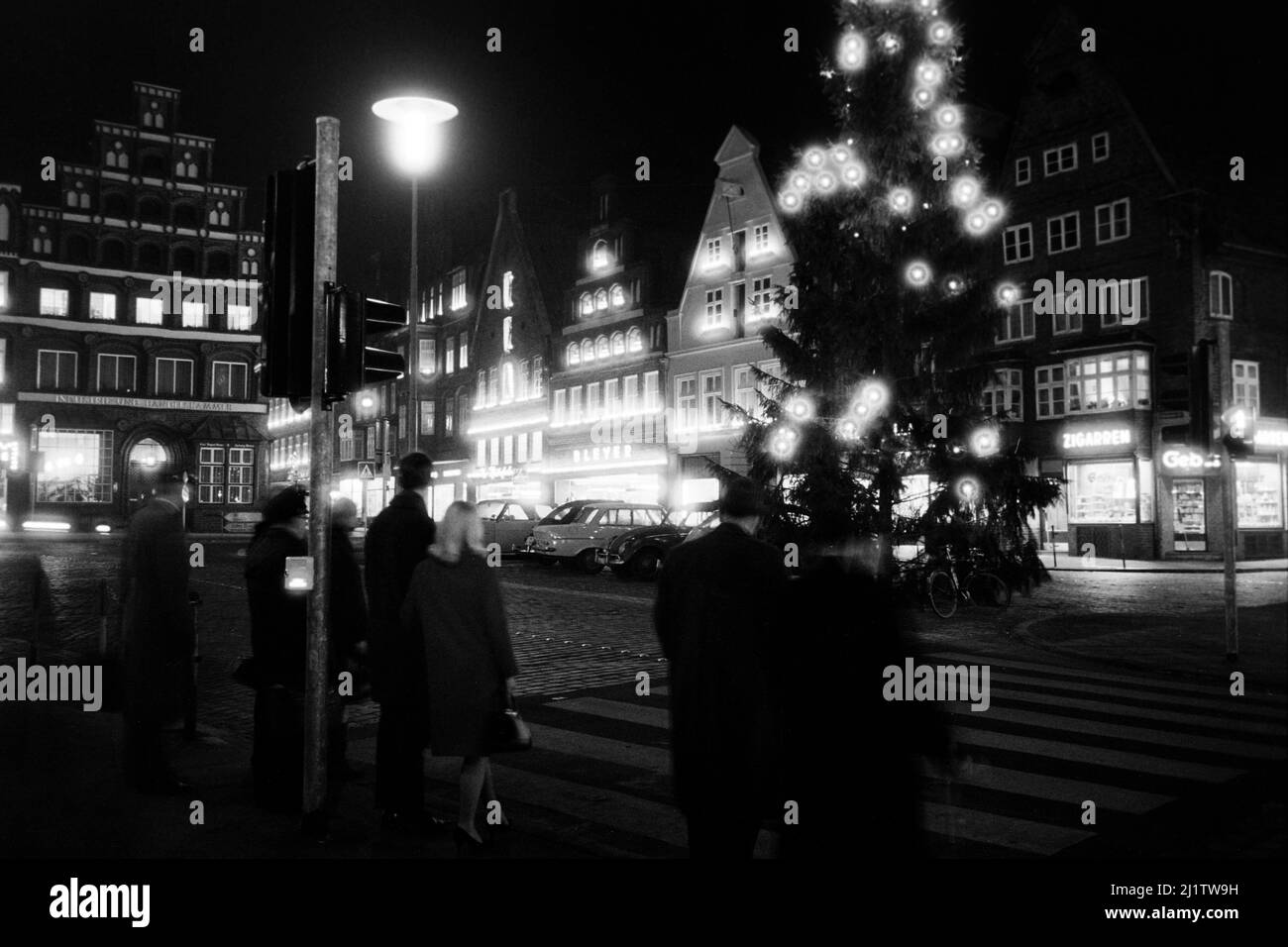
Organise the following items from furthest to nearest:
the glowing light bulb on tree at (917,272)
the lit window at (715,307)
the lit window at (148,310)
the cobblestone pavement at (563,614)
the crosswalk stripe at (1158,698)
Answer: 1. the lit window at (148,310)
2. the lit window at (715,307)
3. the glowing light bulb on tree at (917,272)
4. the cobblestone pavement at (563,614)
5. the crosswalk stripe at (1158,698)

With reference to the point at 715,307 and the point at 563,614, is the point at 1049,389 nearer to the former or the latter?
the point at 715,307

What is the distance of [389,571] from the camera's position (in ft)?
21.0

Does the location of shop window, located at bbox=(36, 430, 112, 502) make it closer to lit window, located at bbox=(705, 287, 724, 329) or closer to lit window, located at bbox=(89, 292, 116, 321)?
lit window, located at bbox=(89, 292, 116, 321)

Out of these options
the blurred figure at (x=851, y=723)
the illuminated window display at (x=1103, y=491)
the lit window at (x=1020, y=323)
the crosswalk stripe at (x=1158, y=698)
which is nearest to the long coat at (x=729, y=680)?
the blurred figure at (x=851, y=723)

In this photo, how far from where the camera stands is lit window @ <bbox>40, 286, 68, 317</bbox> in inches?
2386

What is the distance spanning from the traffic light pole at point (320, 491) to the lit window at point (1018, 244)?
1451 inches

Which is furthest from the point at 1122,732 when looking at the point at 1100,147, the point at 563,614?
the point at 1100,147

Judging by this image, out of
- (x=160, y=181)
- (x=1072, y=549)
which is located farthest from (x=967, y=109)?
(x=160, y=181)

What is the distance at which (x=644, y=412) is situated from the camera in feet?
161

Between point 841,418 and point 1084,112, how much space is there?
2262 centimetres

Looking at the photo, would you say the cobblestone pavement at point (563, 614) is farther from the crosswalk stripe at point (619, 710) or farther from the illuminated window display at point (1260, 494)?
the illuminated window display at point (1260, 494)

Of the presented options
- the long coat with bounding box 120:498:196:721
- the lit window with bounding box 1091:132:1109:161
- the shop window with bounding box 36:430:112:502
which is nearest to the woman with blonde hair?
the long coat with bounding box 120:498:196:721

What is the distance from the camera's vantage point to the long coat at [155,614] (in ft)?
22.6
